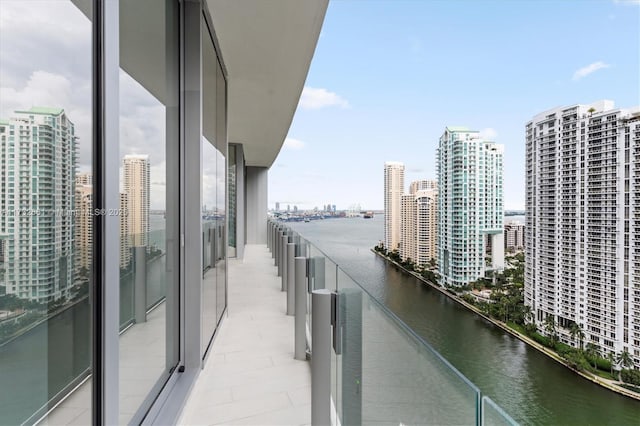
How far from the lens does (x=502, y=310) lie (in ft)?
36.9

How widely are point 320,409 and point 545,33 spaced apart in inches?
955

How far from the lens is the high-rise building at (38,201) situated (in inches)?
29.2

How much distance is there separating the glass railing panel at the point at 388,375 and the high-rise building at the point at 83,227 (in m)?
0.88

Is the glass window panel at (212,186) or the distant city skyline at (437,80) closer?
the glass window panel at (212,186)

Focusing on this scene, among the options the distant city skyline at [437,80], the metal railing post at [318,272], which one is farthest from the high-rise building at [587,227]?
the metal railing post at [318,272]

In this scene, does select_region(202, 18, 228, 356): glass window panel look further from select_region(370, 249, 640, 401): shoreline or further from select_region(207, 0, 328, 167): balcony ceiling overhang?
select_region(370, 249, 640, 401): shoreline

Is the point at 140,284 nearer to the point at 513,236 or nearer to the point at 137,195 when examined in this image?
the point at 137,195

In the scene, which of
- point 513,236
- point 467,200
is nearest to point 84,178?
point 513,236

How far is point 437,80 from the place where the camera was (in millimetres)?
26516

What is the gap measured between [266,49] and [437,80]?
25.8 m

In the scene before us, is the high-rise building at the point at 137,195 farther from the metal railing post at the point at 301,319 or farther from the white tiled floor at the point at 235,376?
the metal railing post at the point at 301,319

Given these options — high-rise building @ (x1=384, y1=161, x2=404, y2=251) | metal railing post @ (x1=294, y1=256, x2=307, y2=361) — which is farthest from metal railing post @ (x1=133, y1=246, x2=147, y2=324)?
high-rise building @ (x1=384, y1=161, x2=404, y2=251)

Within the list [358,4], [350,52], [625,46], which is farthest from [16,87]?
[350,52]

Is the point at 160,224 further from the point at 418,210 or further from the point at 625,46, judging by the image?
the point at 625,46
